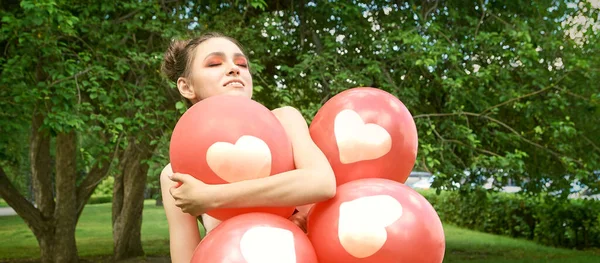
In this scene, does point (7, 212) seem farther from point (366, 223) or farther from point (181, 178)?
point (366, 223)

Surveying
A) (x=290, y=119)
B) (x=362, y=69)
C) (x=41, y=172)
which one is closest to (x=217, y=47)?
(x=290, y=119)

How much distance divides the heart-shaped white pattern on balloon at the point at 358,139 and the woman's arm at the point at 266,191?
5.5 inches

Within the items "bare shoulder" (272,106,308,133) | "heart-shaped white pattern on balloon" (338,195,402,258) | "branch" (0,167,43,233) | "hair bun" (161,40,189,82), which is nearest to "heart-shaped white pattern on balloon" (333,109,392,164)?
"bare shoulder" (272,106,308,133)

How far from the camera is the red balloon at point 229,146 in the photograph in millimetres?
1816

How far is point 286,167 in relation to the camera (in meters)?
1.89

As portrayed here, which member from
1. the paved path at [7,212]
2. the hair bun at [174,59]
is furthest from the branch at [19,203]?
the paved path at [7,212]

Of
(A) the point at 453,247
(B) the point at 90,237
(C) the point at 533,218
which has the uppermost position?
(B) the point at 90,237

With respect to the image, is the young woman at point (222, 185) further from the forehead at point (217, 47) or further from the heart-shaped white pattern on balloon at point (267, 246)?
the heart-shaped white pattern on balloon at point (267, 246)

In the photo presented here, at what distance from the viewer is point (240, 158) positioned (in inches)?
71.3

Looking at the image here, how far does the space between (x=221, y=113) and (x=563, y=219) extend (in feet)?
44.0

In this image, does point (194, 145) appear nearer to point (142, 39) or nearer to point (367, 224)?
point (367, 224)

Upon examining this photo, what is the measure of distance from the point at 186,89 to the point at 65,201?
9069 mm

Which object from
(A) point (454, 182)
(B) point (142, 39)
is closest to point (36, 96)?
(B) point (142, 39)

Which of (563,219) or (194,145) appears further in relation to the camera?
(563,219)
